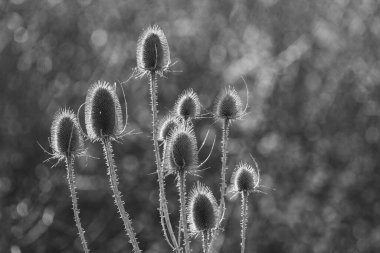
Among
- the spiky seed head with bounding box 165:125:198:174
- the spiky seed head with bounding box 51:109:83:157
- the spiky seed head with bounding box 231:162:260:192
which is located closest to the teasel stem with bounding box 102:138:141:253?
the spiky seed head with bounding box 51:109:83:157

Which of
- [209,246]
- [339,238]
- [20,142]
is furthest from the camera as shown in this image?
[339,238]

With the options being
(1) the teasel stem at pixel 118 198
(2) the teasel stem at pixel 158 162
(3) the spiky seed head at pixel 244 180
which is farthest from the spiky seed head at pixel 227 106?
(1) the teasel stem at pixel 118 198

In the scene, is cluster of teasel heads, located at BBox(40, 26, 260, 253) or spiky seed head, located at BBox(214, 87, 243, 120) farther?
spiky seed head, located at BBox(214, 87, 243, 120)

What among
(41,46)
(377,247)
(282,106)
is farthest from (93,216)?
(377,247)

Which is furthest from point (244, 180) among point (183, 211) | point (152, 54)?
point (152, 54)

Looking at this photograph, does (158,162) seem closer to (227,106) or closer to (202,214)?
(202,214)

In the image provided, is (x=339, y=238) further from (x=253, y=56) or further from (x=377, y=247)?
(x=253, y=56)

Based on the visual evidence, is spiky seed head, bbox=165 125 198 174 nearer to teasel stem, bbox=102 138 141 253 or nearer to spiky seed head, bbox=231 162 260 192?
teasel stem, bbox=102 138 141 253
